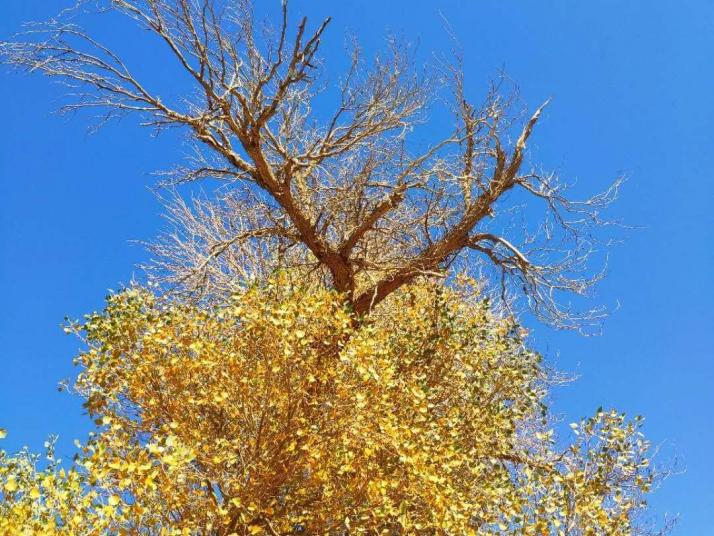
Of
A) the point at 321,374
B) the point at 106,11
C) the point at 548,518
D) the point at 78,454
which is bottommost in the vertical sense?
the point at 548,518

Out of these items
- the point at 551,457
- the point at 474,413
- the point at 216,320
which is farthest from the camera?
the point at 551,457

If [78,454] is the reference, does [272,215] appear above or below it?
above

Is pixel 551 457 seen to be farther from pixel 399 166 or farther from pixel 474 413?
pixel 399 166

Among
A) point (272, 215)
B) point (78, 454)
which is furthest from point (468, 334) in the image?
point (78, 454)

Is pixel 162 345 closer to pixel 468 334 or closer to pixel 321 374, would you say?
pixel 321 374

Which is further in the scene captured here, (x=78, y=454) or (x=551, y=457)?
(x=551, y=457)

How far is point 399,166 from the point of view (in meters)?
8.70

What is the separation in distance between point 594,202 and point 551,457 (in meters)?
3.44

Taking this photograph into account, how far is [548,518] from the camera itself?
4828 millimetres

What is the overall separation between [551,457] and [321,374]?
399 cm

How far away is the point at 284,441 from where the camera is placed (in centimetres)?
493

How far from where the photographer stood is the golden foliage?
15.5ft

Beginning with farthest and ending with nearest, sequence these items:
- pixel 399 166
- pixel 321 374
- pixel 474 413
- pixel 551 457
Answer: pixel 399 166 → pixel 551 457 → pixel 474 413 → pixel 321 374

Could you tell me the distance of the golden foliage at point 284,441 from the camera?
4.72 meters
